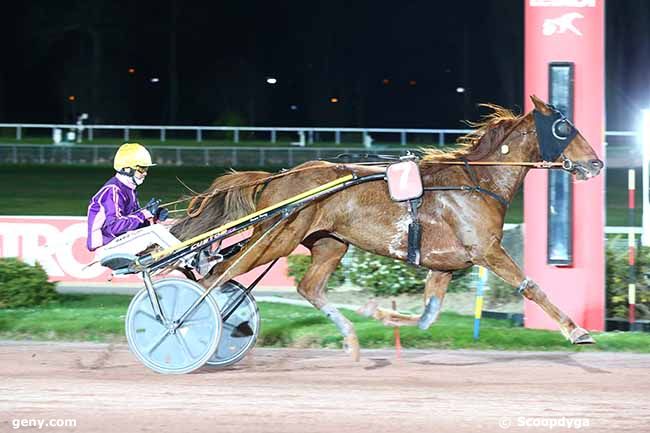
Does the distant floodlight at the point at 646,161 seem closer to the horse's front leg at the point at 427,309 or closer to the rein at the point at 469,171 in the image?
the rein at the point at 469,171

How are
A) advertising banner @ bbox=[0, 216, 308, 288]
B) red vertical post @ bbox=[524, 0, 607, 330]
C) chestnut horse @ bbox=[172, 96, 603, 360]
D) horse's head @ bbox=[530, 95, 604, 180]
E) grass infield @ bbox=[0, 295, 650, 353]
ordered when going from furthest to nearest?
Result: advertising banner @ bbox=[0, 216, 308, 288] < red vertical post @ bbox=[524, 0, 607, 330] < grass infield @ bbox=[0, 295, 650, 353] < horse's head @ bbox=[530, 95, 604, 180] < chestnut horse @ bbox=[172, 96, 603, 360]

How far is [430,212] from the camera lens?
7.02 meters

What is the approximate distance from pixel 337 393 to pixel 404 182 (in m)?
1.46

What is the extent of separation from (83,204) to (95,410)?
542 inches

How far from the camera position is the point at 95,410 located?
19.0 feet

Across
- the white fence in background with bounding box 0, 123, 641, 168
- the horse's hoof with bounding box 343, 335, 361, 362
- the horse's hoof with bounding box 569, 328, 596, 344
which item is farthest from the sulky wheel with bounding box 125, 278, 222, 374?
the white fence in background with bounding box 0, 123, 641, 168

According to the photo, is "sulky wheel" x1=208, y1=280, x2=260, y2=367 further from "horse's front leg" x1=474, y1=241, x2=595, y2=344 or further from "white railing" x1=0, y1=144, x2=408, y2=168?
"white railing" x1=0, y1=144, x2=408, y2=168

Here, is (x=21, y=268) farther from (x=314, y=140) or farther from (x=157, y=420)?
(x=314, y=140)

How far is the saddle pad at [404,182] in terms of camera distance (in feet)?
22.6

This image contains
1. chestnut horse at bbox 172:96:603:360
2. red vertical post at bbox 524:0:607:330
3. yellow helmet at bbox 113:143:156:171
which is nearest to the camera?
yellow helmet at bbox 113:143:156:171

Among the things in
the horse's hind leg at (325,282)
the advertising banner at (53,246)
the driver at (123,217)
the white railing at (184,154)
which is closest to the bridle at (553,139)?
the horse's hind leg at (325,282)

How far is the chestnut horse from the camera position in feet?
22.9

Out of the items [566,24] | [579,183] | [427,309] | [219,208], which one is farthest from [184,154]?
[427,309]

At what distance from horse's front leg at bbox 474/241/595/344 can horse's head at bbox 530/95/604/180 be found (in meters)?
0.71
